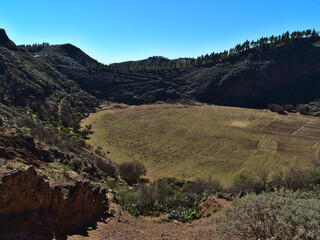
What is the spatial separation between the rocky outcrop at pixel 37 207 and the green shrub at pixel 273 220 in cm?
612

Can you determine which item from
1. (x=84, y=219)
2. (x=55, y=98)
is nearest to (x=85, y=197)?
(x=84, y=219)

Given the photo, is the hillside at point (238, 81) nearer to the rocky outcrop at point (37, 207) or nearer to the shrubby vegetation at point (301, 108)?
the shrubby vegetation at point (301, 108)

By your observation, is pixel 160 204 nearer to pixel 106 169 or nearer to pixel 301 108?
pixel 106 169

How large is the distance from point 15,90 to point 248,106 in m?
60.7

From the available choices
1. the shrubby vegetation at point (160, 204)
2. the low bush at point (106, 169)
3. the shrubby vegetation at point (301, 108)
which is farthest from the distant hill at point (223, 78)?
the shrubby vegetation at point (160, 204)

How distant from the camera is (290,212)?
24.3ft

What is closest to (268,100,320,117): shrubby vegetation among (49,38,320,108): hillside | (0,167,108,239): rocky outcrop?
(49,38,320,108): hillside

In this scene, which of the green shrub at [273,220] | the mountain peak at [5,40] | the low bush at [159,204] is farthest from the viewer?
the mountain peak at [5,40]

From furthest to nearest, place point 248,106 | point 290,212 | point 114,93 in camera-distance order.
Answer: point 114,93 < point 248,106 < point 290,212

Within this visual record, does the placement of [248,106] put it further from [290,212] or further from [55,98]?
[290,212]

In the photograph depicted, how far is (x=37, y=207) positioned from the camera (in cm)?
897

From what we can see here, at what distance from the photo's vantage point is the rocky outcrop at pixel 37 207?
7727mm

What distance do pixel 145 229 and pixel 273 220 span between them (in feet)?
23.2

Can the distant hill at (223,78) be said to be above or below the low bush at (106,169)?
above
